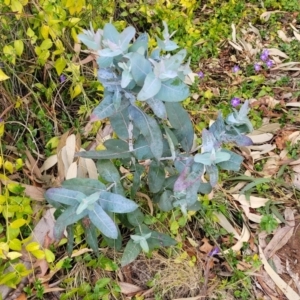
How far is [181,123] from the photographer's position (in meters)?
1.27

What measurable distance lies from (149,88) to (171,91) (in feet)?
0.26

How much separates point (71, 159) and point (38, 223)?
0.26 m

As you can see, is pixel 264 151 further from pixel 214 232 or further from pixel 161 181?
pixel 161 181

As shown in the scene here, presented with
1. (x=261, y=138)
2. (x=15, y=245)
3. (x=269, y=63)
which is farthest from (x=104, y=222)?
(x=269, y=63)

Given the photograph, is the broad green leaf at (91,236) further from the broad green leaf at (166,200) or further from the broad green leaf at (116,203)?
the broad green leaf at (166,200)

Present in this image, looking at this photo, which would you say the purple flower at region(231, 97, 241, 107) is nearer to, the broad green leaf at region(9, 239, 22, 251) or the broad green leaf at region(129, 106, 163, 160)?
the broad green leaf at region(129, 106, 163, 160)

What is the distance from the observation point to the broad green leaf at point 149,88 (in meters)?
0.97

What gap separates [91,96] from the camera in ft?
6.19

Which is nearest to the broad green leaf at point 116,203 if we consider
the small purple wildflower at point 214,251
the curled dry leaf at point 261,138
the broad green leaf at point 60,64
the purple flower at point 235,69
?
the small purple wildflower at point 214,251

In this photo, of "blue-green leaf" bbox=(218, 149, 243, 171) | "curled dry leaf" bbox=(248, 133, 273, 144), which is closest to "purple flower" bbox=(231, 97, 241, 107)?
"curled dry leaf" bbox=(248, 133, 273, 144)

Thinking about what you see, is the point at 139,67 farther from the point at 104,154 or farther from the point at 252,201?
the point at 252,201

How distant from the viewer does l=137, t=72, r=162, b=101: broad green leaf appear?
3.17 feet

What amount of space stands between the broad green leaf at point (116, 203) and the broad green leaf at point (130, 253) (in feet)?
0.63

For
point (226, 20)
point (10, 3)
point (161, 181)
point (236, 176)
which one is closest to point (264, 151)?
point (236, 176)
